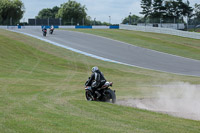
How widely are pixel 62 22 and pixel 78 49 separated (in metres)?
52.8

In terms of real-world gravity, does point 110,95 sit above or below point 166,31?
below

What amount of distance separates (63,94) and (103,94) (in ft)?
9.09

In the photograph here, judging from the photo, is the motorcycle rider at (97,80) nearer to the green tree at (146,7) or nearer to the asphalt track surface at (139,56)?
the asphalt track surface at (139,56)

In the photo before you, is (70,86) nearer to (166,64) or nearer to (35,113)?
(35,113)

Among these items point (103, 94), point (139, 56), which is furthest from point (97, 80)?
point (139, 56)

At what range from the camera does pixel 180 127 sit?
7.87 m

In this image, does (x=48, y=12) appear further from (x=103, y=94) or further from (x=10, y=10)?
(x=103, y=94)

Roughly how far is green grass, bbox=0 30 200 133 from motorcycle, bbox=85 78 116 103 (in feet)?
2.50

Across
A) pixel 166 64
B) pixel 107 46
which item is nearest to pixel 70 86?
pixel 166 64

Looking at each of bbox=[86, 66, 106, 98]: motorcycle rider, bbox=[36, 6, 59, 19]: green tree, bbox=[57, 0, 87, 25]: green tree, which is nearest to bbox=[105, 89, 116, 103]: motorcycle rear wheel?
bbox=[86, 66, 106, 98]: motorcycle rider

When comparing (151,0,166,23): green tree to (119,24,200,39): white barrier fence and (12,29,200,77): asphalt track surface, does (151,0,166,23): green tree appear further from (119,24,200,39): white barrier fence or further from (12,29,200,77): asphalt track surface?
(12,29,200,77): asphalt track surface

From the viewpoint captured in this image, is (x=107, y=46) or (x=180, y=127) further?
(x=107, y=46)

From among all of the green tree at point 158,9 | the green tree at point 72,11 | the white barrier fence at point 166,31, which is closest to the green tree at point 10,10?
the green tree at point 72,11

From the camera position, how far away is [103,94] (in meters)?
12.5
